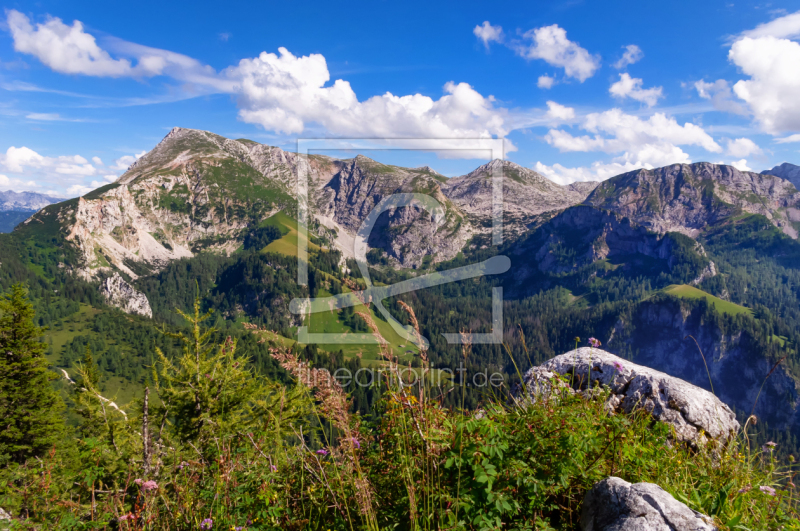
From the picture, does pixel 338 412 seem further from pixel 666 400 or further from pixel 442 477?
pixel 666 400

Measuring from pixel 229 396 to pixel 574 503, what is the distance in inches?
336

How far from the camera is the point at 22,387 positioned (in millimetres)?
19328

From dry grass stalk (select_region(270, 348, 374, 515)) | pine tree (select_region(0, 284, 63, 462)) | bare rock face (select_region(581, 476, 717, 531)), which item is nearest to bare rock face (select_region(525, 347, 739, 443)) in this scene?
bare rock face (select_region(581, 476, 717, 531))

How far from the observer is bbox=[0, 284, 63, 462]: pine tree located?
18.8 meters

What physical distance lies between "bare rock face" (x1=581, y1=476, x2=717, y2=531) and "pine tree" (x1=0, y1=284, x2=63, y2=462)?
979 inches

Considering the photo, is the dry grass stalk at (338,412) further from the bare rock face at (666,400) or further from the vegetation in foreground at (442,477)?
the bare rock face at (666,400)

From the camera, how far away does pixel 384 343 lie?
157 inches

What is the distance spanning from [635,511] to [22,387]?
26.6 metres

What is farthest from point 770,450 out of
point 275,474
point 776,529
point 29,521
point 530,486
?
point 29,521

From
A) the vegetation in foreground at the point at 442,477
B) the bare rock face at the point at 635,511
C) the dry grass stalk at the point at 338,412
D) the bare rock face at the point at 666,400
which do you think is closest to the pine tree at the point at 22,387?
the vegetation in foreground at the point at 442,477

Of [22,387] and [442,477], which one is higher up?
[442,477]

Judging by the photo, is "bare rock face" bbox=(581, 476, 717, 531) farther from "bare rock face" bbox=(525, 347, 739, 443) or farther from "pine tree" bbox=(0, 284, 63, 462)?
"pine tree" bbox=(0, 284, 63, 462)

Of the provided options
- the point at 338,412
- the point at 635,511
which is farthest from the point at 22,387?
the point at 635,511

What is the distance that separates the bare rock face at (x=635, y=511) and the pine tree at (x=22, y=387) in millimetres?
24856
